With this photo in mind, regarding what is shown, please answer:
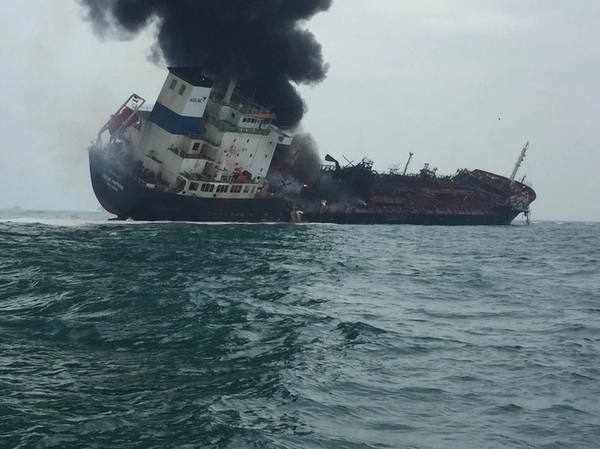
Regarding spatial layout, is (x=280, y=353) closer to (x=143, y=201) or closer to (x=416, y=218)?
(x=143, y=201)

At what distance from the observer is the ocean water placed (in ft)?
43.4

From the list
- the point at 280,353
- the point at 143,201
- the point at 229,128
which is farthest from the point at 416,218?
the point at 280,353

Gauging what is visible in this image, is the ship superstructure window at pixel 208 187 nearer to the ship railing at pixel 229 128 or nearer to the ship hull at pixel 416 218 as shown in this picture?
the ship railing at pixel 229 128

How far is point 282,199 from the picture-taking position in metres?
60.7

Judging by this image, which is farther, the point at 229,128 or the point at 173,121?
the point at 229,128

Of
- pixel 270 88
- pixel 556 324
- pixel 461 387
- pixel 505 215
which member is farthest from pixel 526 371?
pixel 505 215

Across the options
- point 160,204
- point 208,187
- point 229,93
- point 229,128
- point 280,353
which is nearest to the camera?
point 280,353

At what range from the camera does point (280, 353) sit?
18484mm

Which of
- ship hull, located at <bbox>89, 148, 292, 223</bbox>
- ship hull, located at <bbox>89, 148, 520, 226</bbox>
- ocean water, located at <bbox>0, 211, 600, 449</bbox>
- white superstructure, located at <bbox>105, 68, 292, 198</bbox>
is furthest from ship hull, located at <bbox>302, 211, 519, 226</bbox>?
ocean water, located at <bbox>0, 211, 600, 449</bbox>

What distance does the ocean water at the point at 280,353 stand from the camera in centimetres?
1323

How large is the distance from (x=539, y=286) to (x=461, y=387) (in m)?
18.5

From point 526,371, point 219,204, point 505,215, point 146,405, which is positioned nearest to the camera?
point 146,405

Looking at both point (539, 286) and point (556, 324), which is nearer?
point (556, 324)

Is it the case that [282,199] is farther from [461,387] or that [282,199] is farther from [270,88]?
[461,387]
